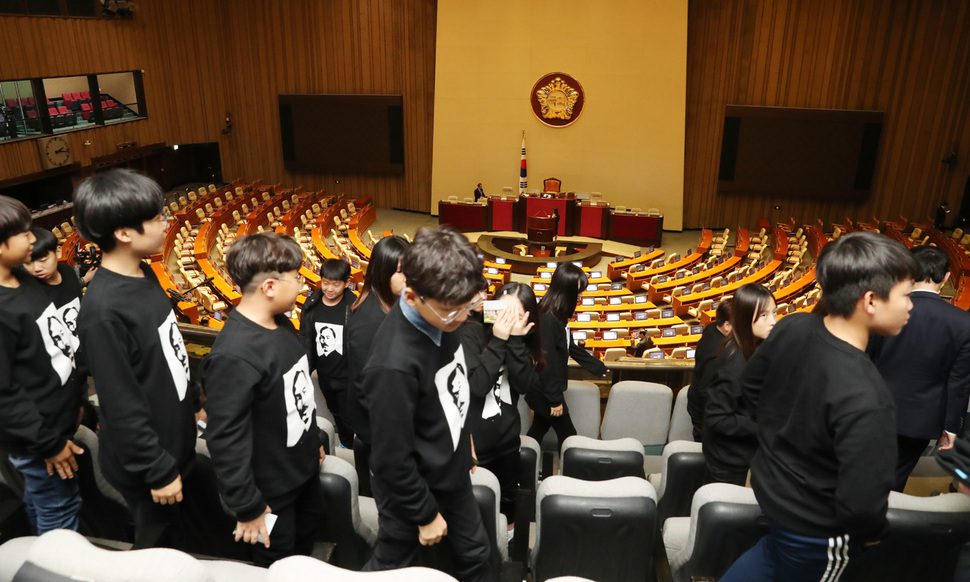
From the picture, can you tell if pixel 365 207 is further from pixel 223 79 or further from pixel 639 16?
pixel 639 16

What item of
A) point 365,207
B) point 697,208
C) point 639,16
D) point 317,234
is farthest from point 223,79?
point 697,208

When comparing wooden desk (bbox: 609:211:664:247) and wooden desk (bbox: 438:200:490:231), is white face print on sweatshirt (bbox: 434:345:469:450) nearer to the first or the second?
wooden desk (bbox: 609:211:664:247)

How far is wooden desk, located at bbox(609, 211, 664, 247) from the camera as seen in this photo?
14094mm

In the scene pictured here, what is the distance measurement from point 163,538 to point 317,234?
1142 cm

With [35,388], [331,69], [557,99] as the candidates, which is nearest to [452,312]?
[35,388]

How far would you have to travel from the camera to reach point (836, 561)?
185 cm

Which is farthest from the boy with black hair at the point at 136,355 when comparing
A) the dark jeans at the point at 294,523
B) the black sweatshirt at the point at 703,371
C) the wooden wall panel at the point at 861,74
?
the wooden wall panel at the point at 861,74

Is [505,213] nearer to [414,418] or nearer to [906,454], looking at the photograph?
[906,454]

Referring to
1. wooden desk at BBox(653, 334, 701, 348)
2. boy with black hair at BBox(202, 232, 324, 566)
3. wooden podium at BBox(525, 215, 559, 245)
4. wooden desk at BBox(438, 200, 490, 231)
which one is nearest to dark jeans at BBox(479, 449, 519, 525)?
boy with black hair at BBox(202, 232, 324, 566)

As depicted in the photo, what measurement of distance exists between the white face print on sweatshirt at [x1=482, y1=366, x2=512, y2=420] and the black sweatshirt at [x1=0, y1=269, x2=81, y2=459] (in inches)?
59.1

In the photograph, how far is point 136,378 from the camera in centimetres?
203

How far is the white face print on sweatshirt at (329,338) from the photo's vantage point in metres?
3.33

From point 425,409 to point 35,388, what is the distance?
148 cm

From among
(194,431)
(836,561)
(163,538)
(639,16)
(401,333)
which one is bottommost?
(163,538)
